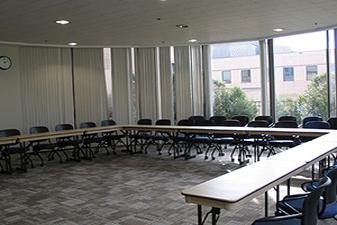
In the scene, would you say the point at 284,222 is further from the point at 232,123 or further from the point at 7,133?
the point at 7,133

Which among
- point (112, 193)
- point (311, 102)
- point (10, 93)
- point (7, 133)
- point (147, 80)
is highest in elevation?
point (147, 80)

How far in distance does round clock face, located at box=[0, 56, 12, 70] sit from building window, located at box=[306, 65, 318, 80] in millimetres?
7383

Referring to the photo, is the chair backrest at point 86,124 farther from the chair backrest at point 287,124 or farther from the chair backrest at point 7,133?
the chair backrest at point 287,124

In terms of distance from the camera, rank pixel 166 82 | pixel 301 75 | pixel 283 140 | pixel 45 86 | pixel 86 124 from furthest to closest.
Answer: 1. pixel 166 82
2. pixel 45 86
3. pixel 86 124
4. pixel 301 75
5. pixel 283 140

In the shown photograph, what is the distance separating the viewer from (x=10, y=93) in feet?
30.5

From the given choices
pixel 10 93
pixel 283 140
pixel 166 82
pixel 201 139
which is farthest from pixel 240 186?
pixel 166 82

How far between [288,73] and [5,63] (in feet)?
23.3

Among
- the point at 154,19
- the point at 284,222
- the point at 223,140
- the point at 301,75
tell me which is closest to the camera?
the point at 284,222

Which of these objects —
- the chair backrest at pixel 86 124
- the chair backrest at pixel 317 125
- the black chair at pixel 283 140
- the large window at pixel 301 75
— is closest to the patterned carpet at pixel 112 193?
the black chair at pixel 283 140

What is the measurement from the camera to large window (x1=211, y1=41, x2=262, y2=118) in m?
9.98

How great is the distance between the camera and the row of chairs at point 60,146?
7.82m

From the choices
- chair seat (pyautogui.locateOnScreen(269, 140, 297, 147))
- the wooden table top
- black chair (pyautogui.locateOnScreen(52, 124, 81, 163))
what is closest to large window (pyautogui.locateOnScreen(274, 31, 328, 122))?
chair seat (pyautogui.locateOnScreen(269, 140, 297, 147))

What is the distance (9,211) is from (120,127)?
4.73 meters

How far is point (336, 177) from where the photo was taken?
3092 millimetres
